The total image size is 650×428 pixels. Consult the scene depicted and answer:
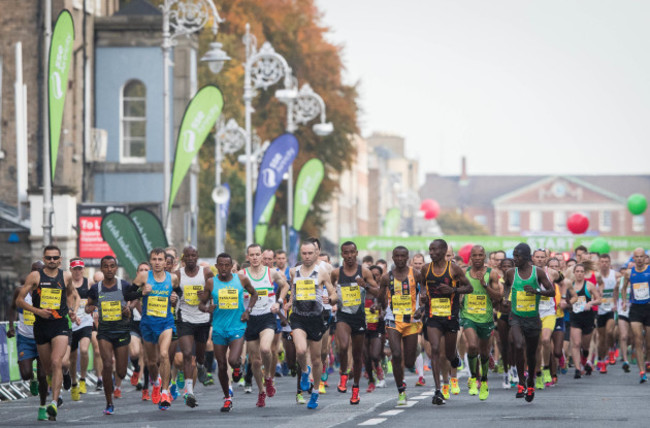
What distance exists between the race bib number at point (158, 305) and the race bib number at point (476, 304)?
367 centimetres

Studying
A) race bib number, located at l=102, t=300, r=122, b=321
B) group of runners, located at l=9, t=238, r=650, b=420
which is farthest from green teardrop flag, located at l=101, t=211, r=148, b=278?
race bib number, located at l=102, t=300, r=122, b=321

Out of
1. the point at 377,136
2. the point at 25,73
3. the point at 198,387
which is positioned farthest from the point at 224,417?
the point at 377,136

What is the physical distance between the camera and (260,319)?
62.4ft

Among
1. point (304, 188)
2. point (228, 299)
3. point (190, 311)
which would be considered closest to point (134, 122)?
point (304, 188)

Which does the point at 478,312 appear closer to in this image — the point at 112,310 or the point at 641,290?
the point at 112,310

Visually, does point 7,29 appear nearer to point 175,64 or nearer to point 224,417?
point 175,64

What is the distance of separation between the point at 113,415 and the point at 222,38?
33.8 meters

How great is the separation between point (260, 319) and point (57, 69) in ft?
27.8

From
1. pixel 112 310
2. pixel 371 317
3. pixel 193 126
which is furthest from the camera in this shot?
pixel 193 126

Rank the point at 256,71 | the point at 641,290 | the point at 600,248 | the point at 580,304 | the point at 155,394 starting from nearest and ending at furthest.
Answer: the point at 155,394 → the point at 641,290 → the point at 580,304 → the point at 256,71 → the point at 600,248

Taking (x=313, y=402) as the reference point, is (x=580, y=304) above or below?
above

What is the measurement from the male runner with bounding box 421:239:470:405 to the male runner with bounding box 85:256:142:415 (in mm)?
3268

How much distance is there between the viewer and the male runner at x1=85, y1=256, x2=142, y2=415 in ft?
60.8

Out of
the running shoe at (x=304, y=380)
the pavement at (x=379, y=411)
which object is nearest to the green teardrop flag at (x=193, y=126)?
the pavement at (x=379, y=411)
